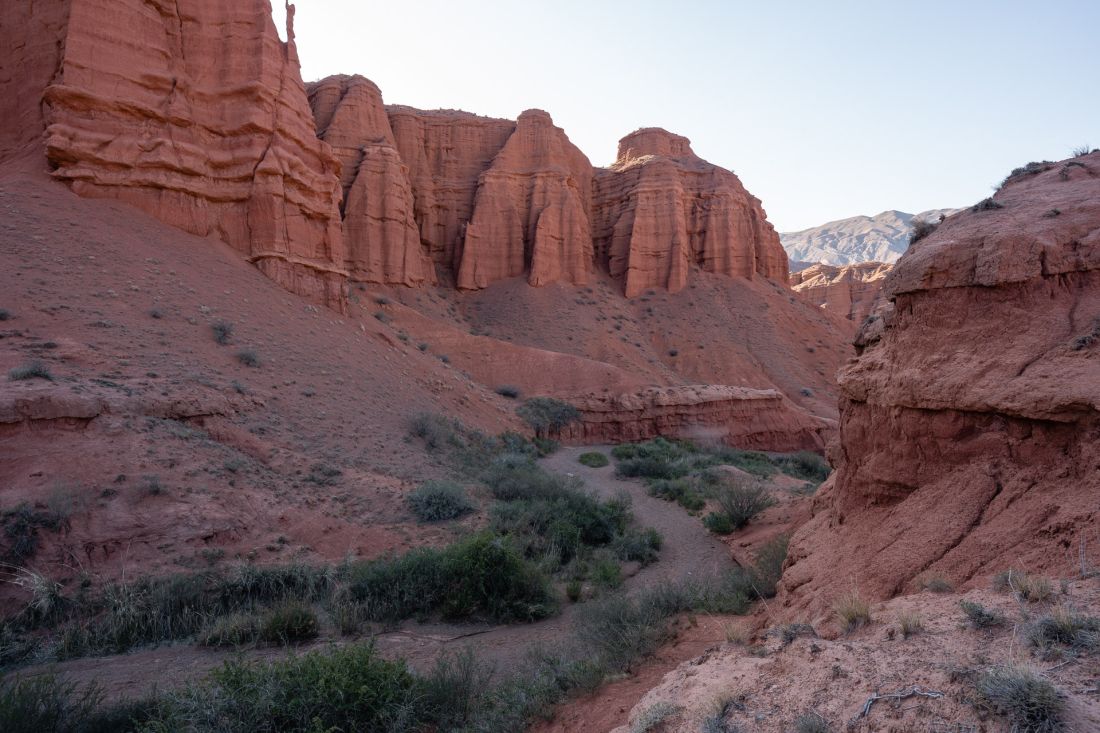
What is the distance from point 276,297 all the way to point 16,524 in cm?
1354

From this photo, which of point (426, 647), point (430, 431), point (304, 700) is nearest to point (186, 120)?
point (430, 431)

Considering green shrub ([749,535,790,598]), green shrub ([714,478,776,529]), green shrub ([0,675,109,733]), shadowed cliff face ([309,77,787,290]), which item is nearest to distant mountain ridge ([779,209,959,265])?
shadowed cliff face ([309,77,787,290])

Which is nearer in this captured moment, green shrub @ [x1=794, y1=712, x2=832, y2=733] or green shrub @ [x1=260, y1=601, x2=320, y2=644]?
green shrub @ [x1=794, y1=712, x2=832, y2=733]

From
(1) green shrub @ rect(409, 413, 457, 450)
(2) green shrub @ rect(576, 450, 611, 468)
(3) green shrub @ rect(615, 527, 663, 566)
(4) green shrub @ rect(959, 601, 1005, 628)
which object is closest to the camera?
(4) green shrub @ rect(959, 601, 1005, 628)

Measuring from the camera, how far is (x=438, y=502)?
12023mm

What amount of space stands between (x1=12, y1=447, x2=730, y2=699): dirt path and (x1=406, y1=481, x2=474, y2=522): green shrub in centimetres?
A: 395

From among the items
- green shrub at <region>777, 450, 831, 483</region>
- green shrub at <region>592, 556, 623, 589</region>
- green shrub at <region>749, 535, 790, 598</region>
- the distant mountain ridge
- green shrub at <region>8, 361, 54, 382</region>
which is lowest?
green shrub at <region>777, 450, 831, 483</region>

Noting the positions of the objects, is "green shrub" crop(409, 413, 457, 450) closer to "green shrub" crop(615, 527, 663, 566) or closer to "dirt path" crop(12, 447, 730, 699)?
"green shrub" crop(615, 527, 663, 566)

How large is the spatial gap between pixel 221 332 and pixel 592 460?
14.3m

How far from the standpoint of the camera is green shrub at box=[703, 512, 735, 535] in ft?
40.1

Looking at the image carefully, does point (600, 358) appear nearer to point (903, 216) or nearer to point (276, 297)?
point (276, 297)

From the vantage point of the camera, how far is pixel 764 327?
43.8 metres

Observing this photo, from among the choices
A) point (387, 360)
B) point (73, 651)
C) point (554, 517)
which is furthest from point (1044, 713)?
point (387, 360)

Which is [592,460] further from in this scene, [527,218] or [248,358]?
[527,218]
